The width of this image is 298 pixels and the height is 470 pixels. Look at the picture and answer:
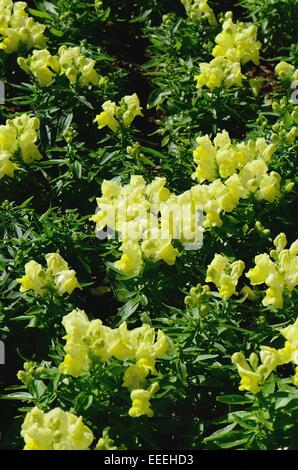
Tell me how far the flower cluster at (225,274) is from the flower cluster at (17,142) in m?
1.64

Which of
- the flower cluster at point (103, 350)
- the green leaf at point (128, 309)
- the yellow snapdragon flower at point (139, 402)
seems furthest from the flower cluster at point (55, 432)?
the green leaf at point (128, 309)

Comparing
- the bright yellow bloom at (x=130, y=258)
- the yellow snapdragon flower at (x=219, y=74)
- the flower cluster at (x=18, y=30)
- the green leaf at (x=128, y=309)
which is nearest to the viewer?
the bright yellow bloom at (x=130, y=258)

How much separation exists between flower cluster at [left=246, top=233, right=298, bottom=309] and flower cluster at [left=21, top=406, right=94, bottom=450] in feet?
4.37

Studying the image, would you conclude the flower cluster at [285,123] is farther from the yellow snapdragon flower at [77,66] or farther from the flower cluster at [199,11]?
the yellow snapdragon flower at [77,66]

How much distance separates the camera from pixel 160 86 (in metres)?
6.88

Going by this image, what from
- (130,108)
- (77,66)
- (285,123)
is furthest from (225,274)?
(77,66)

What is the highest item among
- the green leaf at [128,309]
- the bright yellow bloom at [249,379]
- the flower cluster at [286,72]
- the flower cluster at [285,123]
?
the flower cluster at [286,72]

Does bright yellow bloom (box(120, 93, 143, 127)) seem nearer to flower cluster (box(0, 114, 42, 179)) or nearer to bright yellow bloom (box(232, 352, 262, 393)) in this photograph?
flower cluster (box(0, 114, 42, 179))

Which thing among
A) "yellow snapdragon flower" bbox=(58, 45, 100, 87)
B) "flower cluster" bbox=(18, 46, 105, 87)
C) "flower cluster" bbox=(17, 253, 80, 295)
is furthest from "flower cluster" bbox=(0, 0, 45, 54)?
"flower cluster" bbox=(17, 253, 80, 295)

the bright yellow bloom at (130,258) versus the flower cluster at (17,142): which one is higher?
the flower cluster at (17,142)

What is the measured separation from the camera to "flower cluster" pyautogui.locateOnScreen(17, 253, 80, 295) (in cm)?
483

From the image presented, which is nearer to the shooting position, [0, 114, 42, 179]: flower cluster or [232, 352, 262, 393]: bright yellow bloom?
[232, 352, 262, 393]: bright yellow bloom

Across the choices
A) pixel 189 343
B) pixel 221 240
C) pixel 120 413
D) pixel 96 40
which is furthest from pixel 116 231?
pixel 96 40

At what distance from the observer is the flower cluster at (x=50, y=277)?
4832mm
